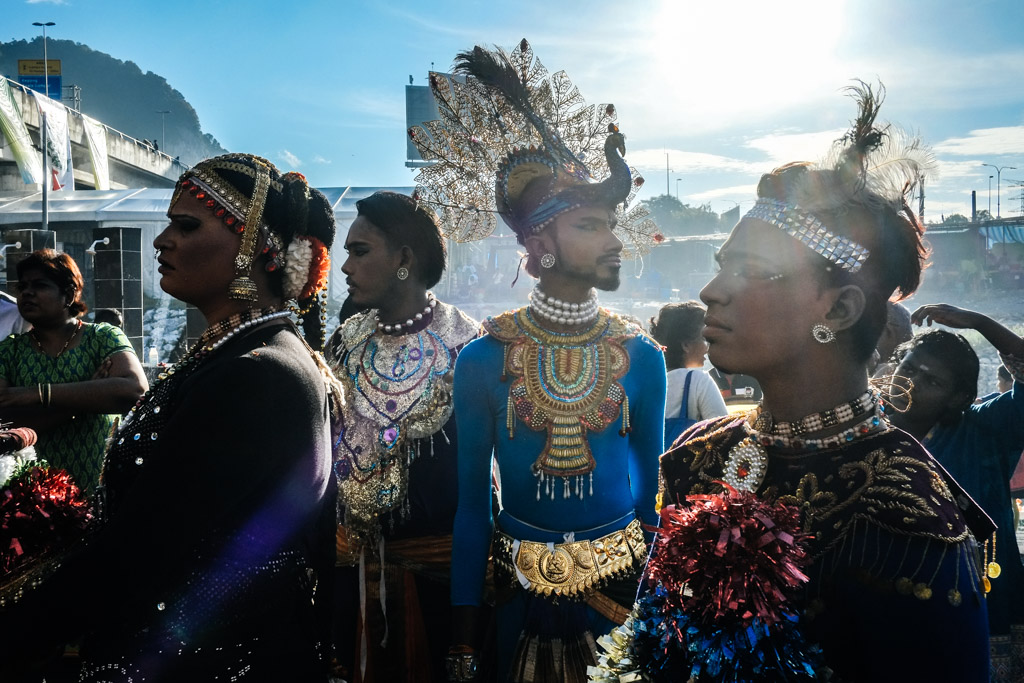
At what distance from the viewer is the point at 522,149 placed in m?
3.19

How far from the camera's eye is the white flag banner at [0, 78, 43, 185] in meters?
16.7

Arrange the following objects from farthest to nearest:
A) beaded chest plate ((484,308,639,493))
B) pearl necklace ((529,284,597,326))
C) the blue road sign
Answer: the blue road sign
pearl necklace ((529,284,597,326))
beaded chest plate ((484,308,639,493))

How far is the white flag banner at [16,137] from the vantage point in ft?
54.7

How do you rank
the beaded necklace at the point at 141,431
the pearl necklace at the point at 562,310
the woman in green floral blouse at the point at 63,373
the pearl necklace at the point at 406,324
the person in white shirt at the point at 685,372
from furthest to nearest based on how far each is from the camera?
the person in white shirt at the point at 685,372
the woman in green floral blouse at the point at 63,373
the pearl necklace at the point at 406,324
the pearl necklace at the point at 562,310
the beaded necklace at the point at 141,431

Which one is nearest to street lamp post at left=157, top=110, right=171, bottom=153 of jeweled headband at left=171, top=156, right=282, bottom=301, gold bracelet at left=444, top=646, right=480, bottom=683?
jeweled headband at left=171, top=156, right=282, bottom=301

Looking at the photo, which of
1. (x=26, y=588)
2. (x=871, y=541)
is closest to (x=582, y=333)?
(x=871, y=541)

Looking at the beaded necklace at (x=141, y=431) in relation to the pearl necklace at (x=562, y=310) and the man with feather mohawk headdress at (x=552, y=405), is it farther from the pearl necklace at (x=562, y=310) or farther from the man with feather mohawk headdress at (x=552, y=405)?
the pearl necklace at (x=562, y=310)

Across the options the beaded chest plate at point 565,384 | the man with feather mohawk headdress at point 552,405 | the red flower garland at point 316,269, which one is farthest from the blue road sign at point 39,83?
the beaded chest plate at point 565,384

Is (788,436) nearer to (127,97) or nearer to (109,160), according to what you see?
(109,160)

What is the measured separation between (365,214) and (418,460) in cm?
131

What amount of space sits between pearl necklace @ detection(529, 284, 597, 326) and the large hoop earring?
4.63 ft

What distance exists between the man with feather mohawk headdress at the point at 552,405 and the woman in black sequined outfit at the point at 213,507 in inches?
30.1

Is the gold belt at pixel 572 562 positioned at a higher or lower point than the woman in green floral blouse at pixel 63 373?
lower

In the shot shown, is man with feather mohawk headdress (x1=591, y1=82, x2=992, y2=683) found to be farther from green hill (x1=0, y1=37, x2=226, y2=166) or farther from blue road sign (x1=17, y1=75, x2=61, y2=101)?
green hill (x1=0, y1=37, x2=226, y2=166)
